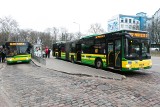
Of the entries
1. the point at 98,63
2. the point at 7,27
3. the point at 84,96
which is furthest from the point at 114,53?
the point at 7,27

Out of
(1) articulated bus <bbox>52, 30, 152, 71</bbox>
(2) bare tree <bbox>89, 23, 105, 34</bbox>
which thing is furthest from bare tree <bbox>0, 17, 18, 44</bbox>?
(1) articulated bus <bbox>52, 30, 152, 71</bbox>

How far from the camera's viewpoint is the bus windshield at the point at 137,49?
12.4m

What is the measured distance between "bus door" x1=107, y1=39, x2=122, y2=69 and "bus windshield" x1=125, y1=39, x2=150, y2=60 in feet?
2.12

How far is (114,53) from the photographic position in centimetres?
1347

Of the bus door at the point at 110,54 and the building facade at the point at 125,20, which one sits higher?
the building facade at the point at 125,20

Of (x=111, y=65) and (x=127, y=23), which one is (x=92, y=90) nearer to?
(x=111, y=65)

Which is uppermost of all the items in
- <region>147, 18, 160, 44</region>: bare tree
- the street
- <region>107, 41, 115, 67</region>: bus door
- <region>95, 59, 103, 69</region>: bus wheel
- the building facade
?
the building facade

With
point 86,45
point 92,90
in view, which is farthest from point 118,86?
point 86,45

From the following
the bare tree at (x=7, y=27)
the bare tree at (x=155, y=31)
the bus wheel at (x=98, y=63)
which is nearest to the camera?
the bus wheel at (x=98, y=63)

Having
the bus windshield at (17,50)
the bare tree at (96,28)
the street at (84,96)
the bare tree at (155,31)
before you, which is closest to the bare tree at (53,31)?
the bare tree at (96,28)

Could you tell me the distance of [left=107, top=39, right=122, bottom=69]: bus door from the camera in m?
13.0

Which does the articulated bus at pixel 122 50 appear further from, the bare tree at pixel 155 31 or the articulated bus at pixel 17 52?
the bare tree at pixel 155 31

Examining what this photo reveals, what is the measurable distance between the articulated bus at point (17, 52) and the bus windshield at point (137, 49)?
14.9 meters

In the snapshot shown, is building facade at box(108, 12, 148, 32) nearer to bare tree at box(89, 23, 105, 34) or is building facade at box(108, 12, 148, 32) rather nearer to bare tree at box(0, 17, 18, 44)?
bare tree at box(89, 23, 105, 34)
